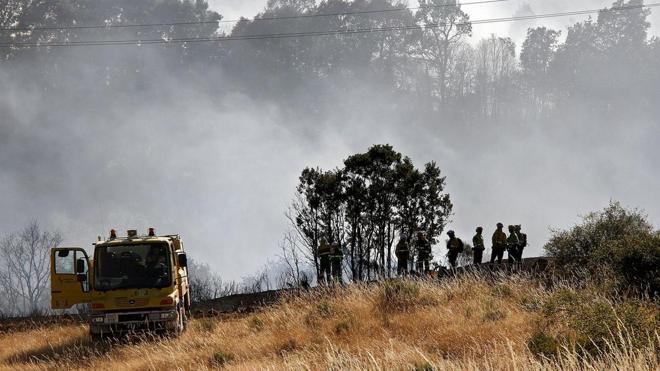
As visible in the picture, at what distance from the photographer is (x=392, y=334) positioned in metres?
11.4

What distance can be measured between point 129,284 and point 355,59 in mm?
61071

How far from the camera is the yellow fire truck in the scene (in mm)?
13430

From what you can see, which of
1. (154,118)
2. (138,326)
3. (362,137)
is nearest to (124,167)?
(154,118)

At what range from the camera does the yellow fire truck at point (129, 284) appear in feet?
44.1

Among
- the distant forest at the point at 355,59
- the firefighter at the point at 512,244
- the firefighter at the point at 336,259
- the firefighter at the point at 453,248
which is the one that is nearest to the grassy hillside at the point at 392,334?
the firefighter at the point at 336,259

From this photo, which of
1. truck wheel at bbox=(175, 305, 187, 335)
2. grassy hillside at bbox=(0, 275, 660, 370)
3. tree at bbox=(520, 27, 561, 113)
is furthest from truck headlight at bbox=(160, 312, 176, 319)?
tree at bbox=(520, 27, 561, 113)

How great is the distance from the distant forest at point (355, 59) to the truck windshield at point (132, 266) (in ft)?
181

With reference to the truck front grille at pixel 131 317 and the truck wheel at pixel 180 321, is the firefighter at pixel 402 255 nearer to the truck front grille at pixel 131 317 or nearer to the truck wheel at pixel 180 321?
the truck wheel at pixel 180 321

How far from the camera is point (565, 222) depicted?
66.5 m

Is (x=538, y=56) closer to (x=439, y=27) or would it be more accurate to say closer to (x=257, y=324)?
(x=439, y=27)

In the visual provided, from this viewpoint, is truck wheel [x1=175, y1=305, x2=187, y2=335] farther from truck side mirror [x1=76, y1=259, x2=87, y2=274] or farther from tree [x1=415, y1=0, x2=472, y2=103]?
tree [x1=415, y1=0, x2=472, y2=103]

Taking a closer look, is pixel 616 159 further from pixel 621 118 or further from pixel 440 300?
pixel 440 300

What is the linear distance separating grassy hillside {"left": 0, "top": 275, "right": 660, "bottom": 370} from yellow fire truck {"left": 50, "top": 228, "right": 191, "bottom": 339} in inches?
17.1

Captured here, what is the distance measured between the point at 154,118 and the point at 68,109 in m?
10.8
